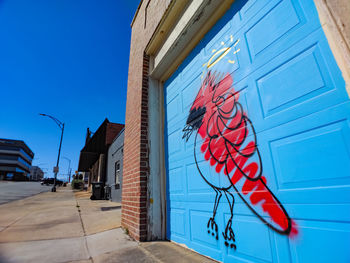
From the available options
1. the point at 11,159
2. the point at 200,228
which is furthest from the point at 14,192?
the point at 11,159

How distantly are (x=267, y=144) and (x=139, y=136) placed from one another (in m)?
2.41

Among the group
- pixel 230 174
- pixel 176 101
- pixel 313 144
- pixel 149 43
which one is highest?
pixel 149 43

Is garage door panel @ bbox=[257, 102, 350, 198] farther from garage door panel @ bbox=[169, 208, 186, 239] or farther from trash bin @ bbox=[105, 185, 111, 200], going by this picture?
trash bin @ bbox=[105, 185, 111, 200]

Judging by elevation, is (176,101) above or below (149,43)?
below

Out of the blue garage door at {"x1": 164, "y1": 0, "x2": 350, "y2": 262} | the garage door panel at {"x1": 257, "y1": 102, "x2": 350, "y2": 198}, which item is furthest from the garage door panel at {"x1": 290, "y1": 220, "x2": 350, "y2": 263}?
the garage door panel at {"x1": 257, "y1": 102, "x2": 350, "y2": 198}

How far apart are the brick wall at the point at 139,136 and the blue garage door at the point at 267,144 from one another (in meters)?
0.80

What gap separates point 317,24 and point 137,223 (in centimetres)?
339

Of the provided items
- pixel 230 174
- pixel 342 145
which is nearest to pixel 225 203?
pixel 230 174

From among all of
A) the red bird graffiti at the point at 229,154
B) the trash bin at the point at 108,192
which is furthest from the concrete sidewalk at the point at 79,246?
the trash bin at the point at 108,192

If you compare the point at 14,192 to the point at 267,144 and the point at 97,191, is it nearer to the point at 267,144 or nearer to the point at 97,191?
the point at 97,191

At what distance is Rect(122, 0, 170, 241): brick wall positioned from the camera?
318cm

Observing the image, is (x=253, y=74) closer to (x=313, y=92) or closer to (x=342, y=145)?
(x=313, y=92)

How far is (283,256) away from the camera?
4.69 feet

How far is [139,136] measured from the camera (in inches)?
139
